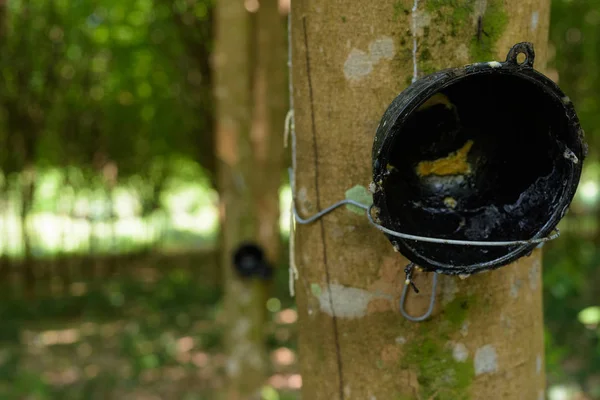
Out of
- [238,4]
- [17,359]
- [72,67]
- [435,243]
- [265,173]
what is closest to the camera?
[435,243]

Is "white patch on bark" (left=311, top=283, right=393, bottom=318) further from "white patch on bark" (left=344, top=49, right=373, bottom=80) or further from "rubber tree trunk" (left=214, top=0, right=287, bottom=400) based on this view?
"rubber tree trunk" (left=214, top=0, right=287, bottom=400)

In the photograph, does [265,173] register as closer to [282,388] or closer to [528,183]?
[282,388]

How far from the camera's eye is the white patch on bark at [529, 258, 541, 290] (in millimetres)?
1356

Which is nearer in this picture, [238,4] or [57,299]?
[238,4]

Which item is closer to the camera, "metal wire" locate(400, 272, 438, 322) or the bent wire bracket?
the bent wire bracket

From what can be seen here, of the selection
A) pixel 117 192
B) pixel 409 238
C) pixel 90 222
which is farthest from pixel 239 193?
pixel 117 192

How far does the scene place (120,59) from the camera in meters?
9.41

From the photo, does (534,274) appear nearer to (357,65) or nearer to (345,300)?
(345,300)

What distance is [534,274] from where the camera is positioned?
137 cm

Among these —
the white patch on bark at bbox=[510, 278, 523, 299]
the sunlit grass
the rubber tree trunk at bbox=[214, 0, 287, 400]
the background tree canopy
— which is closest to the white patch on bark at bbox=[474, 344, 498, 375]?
the white patch on bark at bbox=[510, 278, 523, 299]

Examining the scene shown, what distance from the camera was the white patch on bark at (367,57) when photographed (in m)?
1.23

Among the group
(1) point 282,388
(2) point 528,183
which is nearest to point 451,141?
(2) point 528,183

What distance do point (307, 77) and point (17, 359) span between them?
6835 millimetres

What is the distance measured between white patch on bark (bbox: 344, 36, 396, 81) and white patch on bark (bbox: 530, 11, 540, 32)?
1.02 feet
